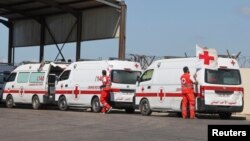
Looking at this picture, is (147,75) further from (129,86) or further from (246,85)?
(246,85)

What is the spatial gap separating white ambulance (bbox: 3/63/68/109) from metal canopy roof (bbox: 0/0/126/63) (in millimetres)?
6553

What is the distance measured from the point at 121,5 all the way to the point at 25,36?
1386 centimetres

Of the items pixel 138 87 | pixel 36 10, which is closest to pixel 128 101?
pixel 138 87

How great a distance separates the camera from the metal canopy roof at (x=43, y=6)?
37000mm

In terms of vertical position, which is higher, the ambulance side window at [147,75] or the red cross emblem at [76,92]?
the ambulance side window at [147,75]

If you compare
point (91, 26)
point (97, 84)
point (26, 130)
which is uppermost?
point (91, 26)

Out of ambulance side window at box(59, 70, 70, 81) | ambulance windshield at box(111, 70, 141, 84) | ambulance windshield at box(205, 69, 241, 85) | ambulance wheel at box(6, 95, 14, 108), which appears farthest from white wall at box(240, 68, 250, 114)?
ambulance wheel at box(6, 95, 14, 108)

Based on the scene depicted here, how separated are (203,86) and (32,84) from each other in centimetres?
1148

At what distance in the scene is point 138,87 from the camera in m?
22.8

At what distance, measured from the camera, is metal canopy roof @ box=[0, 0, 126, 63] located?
3550 centimetres

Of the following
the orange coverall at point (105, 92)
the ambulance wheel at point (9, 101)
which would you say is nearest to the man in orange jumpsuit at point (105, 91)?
the orange coverall at point (105, 92)

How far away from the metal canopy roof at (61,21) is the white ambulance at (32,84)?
655 cm

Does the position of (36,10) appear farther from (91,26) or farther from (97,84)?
(97,84)

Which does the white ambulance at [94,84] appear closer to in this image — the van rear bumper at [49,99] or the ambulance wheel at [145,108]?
the van rear bumper at [49,99]
